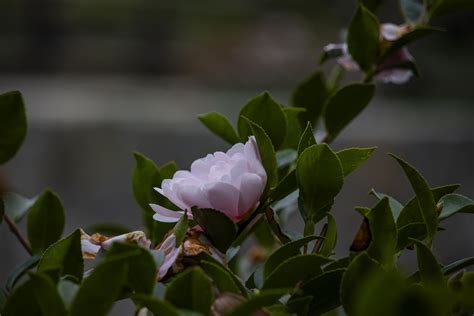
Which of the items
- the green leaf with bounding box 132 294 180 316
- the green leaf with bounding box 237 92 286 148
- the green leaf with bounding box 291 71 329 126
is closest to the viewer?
the green leaf with bounding box 132 294 180 316

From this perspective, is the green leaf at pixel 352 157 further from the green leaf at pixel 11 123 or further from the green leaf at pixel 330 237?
the green leaf at pixel 11 123

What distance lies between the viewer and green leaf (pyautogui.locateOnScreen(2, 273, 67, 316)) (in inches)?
15.7

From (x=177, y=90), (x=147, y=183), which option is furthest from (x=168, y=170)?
(x=177, y=90)

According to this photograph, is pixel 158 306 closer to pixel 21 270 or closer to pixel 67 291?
pixel 67 291

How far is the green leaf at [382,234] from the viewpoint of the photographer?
48 centimetres

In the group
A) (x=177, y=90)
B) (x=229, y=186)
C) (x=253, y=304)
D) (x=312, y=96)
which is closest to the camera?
(x=253, y=304)

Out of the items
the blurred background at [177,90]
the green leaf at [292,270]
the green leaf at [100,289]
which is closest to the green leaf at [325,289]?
the green leaf at [292,270]

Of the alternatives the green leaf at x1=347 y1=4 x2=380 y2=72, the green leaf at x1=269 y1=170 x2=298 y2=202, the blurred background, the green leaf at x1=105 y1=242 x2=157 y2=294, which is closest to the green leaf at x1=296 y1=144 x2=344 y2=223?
the green leaf at x1=269 y1=170 x2=298 y2=202

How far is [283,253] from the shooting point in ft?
1.62

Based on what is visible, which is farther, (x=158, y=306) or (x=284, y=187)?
(x=284, y=187)

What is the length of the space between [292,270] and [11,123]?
254 mm

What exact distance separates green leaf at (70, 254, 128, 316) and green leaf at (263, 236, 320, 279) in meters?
0.12

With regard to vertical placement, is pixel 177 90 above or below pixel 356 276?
below

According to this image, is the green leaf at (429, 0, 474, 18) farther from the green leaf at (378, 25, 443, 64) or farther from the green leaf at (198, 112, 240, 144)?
the green leaf at (198, 112, 240, 144)
